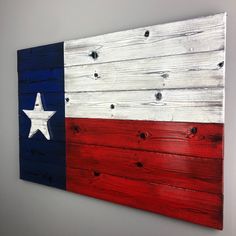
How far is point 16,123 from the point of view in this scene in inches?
73.2

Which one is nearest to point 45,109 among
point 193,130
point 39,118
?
point 39,118

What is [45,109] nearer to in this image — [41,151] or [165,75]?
[41,151]

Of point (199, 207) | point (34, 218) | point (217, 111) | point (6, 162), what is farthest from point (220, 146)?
point (6, 162)

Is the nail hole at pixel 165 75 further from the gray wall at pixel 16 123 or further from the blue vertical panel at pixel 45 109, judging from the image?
the blue vertical panel at pixel 45 109

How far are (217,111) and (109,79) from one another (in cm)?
55

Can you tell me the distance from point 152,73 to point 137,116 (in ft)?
0.70

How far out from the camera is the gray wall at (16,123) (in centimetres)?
111

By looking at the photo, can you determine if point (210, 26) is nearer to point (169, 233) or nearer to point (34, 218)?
point (169, 233)

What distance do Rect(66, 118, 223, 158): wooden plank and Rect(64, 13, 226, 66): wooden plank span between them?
0.32m

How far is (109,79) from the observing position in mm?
1374

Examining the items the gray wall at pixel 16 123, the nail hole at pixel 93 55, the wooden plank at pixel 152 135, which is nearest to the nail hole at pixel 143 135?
the wooden plank at pixel 152 135

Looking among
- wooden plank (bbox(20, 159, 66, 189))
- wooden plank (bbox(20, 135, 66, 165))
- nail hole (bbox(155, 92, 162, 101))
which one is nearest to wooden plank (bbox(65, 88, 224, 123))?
nail hole (bbox(155, 92, 162, 101))

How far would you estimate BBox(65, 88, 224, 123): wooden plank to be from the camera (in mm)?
1104

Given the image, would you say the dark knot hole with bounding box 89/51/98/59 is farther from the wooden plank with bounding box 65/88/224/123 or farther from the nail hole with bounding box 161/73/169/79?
the nail hole with bounding box 161/73/169/79
